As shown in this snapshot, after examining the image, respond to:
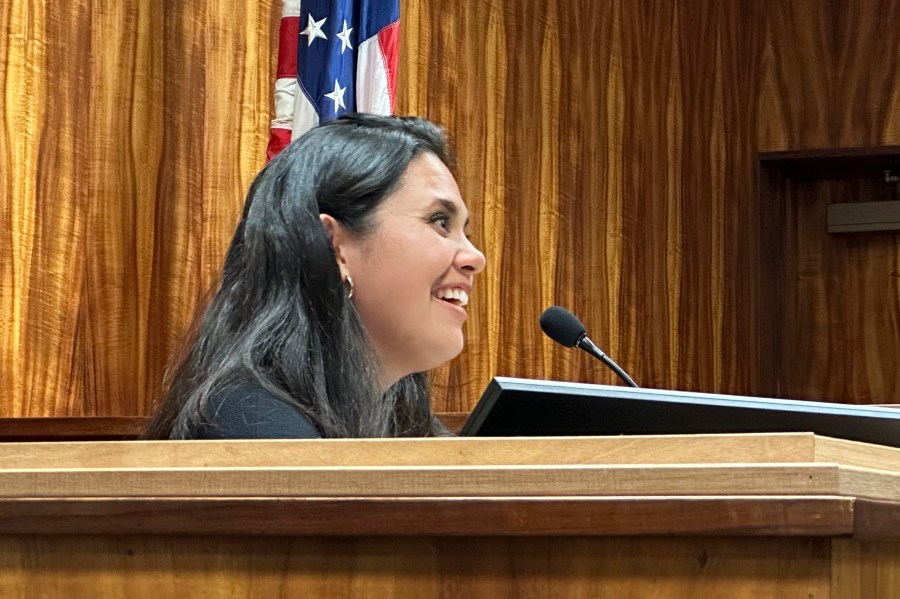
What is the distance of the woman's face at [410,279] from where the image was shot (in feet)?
5.74

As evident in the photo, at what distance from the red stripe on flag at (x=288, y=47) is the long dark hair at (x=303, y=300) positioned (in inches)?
61.6

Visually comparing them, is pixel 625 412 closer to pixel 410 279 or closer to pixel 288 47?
pixel 410 279

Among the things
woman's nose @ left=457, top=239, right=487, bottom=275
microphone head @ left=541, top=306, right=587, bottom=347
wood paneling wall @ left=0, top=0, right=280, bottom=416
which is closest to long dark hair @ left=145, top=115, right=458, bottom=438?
woman's nose @ left=457, top=239, right=487, bottom=275

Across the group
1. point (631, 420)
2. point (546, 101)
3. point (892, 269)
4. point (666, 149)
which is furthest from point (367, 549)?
point (892, 269)

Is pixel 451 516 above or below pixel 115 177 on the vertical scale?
below

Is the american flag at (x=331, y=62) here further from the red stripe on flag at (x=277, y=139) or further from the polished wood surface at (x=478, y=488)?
the polished wood surface at (x=478, y=488)

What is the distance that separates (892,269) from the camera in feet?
17.8

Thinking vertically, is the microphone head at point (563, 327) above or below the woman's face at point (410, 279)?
below

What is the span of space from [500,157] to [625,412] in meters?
3.34

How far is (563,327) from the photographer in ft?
6.53

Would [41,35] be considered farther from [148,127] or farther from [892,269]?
[892,269]

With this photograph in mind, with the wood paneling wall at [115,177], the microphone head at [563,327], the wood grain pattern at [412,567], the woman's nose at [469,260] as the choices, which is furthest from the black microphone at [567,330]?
the wood paneling wall at [115,177]

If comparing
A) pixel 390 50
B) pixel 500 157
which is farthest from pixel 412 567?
pixel 500 157

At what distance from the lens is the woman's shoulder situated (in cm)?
151
